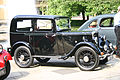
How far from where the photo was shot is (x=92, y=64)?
7.35 meters

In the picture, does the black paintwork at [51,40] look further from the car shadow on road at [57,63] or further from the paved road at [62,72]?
the car shadow on road at [57,63]

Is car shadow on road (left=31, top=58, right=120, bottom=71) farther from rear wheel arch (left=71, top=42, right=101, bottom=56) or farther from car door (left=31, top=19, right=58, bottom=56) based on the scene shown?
rear wheel arch (left=71, top=42, right=101, bottom=56)

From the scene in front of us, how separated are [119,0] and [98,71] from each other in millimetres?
10616

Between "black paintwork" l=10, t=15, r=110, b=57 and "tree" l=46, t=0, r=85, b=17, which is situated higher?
"tree" l=46, t=0, r=85, b=17

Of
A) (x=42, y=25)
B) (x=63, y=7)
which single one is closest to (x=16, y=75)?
(x=42, y=25)

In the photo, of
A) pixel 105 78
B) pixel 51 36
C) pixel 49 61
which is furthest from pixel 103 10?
pixel 105 78

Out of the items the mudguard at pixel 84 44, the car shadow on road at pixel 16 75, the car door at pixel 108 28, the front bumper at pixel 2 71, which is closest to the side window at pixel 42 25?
the mudguard at pixel 84 44

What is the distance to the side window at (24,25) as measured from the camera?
8336mm

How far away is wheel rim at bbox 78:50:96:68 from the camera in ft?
24.1

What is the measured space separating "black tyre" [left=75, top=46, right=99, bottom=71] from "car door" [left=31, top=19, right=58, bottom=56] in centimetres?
86

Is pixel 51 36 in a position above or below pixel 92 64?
above

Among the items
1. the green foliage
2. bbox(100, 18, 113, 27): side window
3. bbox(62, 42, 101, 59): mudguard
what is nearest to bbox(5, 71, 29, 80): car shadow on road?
bbox(62, 42, 101, 59): mudguard

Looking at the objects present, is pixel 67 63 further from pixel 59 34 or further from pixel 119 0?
pixel 119 0

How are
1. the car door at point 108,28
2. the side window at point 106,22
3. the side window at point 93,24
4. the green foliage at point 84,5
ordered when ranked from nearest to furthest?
the car door at point 108,28
the side window at point 106,22
the side window at point 93,24
the green foliage at point 84,5
